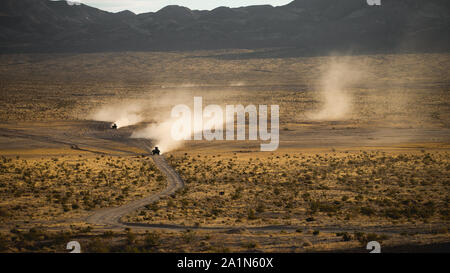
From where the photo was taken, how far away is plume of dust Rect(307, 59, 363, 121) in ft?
213

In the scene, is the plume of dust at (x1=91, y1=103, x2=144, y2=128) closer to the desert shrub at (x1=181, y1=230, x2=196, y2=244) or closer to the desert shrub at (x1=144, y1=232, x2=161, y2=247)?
the desert shrub at (x1=181, y1=230, x2=196, y2=244)

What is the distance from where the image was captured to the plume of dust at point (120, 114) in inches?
2275

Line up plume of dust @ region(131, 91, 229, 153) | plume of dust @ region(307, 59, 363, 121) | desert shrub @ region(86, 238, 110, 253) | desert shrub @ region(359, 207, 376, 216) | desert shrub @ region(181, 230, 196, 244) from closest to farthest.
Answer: desert shrub @ region(86, 238, 110, 253) → desert shrub @ region(181, 230, 196, 244) → desert shrub @ region(359, 207, 376, 216) → plume of dust @ region(131, 91, 229, 153) → plume of dust @ region(307, 59, 363, 121)

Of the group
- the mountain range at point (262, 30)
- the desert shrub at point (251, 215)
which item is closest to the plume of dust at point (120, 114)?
the desert shrub at point (251, 215)

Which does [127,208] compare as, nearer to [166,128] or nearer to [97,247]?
[97,247]

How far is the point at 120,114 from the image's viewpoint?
6488 centimetres

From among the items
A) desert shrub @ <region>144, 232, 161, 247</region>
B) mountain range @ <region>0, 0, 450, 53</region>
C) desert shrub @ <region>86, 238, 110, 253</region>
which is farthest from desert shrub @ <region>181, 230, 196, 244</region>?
mountain range @ <region>0, 0, 450, 53</region>

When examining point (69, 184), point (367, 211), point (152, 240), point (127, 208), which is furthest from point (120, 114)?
point (152, 240)

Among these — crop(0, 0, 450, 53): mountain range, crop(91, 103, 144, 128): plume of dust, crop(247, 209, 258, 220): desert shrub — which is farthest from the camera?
crop(0, 0, 450, 53): mountain range

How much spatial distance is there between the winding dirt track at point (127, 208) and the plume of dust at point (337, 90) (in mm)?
36808

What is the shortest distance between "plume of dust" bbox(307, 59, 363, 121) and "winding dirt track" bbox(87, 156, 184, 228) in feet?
121

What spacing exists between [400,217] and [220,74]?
373 feet

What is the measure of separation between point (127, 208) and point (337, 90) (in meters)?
80.3

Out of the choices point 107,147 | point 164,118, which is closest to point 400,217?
point 107,147
